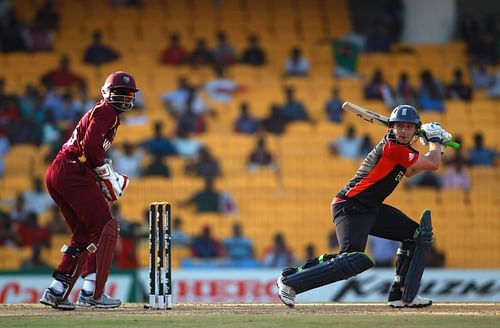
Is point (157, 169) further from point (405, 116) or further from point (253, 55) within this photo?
point (405, 116)

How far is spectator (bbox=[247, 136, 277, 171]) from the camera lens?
20.0 meters

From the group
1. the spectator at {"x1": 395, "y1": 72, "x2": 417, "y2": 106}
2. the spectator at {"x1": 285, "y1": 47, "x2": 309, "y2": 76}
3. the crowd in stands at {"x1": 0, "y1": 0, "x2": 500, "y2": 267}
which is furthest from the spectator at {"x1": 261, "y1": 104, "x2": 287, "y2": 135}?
the spectator at {"x1": 395, "y1": 72, "x2": 417, "y2": 106}

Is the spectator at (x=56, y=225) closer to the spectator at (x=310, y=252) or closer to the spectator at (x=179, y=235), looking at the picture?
the spectator at (x=179, y=235)

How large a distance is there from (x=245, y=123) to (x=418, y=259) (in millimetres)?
10847

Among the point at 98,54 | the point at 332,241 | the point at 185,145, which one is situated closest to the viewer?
the point at 332,241

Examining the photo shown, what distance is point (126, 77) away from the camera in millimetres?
10312

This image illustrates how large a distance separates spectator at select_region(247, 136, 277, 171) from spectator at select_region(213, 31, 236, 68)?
10.7 ft

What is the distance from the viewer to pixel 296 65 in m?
23.1

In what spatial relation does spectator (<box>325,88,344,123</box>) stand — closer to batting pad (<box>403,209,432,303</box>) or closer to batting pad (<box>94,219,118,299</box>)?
batting pad (<box>403,209,432,303</box>)

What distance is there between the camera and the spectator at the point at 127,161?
773 inches

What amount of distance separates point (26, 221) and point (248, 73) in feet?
19.4

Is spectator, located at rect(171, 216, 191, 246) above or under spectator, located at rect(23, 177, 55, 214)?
under

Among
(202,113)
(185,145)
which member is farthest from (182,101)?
(185,145)

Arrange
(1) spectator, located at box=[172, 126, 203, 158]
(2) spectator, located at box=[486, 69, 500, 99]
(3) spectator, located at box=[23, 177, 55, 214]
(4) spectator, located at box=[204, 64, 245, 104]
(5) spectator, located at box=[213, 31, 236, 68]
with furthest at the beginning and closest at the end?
(5) spectator, located at box=[213, 31, 236, 68] < (2) spectator, located at box=[486, 69, 500, 99] < (4) spectator, located at box=[204, 64, 245, 104] < (1) spectator, located at box=[172, 126, 203, 158] < (3) spectator, located at box=[23, 177, 55, 214]
